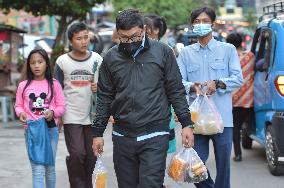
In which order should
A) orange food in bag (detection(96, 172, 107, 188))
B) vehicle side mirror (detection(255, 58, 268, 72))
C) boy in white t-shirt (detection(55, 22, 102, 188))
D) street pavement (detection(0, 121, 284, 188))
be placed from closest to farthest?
1. orange food in bag (detection(96, 172, 107, 188))
2. boy in white t-shirt (detection(55, 22, 102, 188))
3. street pavement (detection(0, 121, 284, 188))
4. vehicle side mirror (detection(255, 58, 268, 72))

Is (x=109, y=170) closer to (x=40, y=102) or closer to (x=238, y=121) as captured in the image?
(x=238, y=121)

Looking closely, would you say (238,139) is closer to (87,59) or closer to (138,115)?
(87,59)

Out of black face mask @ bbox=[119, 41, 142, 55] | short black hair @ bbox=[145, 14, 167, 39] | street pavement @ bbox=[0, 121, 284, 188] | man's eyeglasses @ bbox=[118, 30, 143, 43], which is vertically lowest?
street pavement @ bbox=[0, 121, 284, 188]

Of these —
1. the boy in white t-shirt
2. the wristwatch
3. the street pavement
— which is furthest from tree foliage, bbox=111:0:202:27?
the wristwatch

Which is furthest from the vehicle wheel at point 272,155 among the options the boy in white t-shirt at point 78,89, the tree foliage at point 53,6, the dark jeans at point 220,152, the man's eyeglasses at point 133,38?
the tree foliage at point 53,6

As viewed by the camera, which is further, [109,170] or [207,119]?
[109,170]

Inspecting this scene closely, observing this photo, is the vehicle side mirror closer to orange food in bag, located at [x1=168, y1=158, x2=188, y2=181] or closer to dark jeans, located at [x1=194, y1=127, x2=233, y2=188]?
dark jeans, located at [x1=194, y1=127, x2=233, y2=188]

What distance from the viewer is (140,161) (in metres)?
5.00

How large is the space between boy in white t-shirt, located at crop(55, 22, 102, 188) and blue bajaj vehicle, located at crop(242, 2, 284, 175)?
2495mm

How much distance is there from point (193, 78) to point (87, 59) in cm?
108

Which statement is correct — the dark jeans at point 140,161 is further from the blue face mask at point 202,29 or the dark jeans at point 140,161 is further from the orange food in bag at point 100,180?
the blue face mask at point 202,29

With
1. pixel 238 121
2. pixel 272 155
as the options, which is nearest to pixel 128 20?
pixel 272 155

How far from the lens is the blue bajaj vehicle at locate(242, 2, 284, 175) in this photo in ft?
26.2

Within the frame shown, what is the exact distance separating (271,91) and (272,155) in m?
0.77
